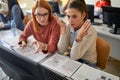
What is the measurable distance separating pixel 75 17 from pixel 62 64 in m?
0.42

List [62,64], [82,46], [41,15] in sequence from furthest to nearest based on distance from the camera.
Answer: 1. [41,15]
2. [82,46]
3. [62,64]

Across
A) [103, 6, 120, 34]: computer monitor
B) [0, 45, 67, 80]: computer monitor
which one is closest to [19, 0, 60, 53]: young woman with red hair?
[0, 45, 67, 80]: computer monitor

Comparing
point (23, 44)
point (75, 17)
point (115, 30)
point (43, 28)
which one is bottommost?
point (115, 30)

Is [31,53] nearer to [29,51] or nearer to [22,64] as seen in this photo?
[29,51]

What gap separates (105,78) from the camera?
37.4 inches

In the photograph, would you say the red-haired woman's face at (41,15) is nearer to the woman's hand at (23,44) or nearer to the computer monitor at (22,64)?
the woman's hand at (23,44)

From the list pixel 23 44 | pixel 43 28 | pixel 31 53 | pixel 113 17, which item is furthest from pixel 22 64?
pixel 113 17

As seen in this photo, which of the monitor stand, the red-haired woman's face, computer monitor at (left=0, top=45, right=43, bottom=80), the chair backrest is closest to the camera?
computer monitor at (left=0, top=45, right=43, bottom=80)

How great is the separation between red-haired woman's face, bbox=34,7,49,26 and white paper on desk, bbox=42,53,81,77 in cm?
43

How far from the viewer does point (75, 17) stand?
1276mm

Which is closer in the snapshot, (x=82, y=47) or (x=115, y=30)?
(x=82, y=47)

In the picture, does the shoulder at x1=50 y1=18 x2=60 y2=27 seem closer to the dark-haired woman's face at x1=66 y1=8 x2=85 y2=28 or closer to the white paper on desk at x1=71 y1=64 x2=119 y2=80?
the dark-haired woman's face at x1=66 y1=8 x2=85 y2=28

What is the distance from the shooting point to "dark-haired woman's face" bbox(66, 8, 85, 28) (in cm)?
126

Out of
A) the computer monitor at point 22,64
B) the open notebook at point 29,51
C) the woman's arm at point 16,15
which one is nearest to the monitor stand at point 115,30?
the open notebook at point 29,51
